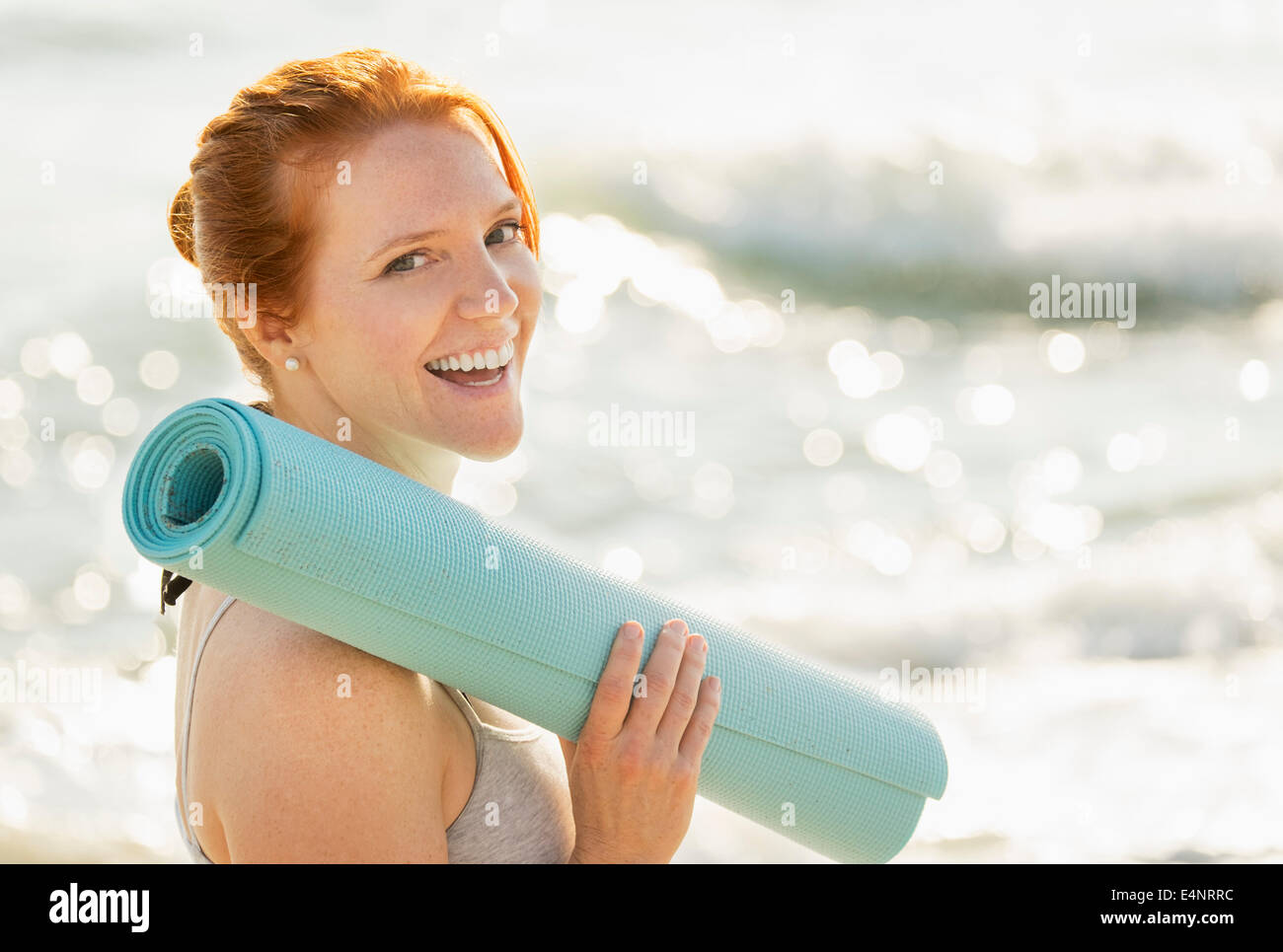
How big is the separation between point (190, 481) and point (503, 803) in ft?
2.13

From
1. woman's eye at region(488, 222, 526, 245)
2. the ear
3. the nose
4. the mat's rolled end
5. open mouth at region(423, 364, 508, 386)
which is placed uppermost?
woman's eye at region(488, 222, 526, 245)

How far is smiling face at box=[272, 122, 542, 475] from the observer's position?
203 centimetres

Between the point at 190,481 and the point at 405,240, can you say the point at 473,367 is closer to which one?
the point at 405,240

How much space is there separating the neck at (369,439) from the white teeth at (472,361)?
13 cm

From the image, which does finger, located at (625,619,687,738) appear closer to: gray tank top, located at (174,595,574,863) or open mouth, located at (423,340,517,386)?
gray tank top, located at (174,595,574,863)

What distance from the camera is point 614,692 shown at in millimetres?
1818

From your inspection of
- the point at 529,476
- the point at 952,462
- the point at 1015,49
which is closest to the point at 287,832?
the point at 529,476

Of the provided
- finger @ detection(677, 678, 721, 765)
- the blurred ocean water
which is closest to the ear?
finger @ detection(677, 678, 721, 765)

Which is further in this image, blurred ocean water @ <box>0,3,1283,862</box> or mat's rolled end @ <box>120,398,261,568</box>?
blurred ocean water @ <box>0,3,1283,862</box>

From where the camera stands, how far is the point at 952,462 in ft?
29.4

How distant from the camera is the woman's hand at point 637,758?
5.92 ft

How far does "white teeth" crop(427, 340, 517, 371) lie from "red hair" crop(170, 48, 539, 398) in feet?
0.78

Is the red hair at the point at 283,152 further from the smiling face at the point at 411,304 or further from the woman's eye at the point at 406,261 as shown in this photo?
the woman's eye at the point at 406,261

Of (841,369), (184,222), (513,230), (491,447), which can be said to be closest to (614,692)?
(491,447)
